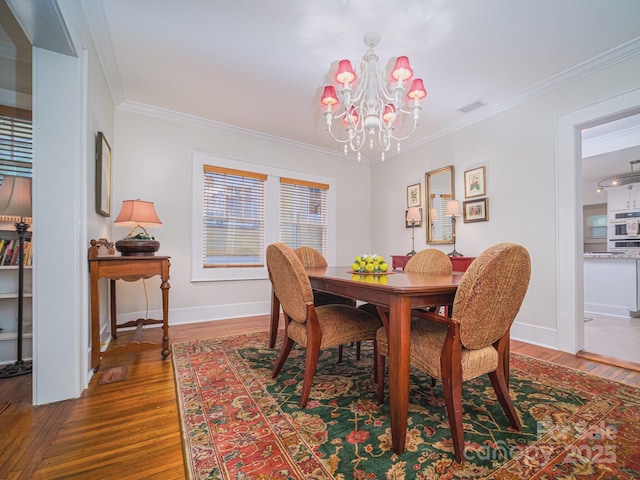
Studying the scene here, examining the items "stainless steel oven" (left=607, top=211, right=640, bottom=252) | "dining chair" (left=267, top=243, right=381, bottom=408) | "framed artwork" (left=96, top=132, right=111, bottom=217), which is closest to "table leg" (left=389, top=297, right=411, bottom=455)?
"dining chair" (left=267, top=243, right=381, bottom=408)

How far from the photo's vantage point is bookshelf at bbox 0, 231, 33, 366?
2193mm

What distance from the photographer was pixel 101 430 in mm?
1449

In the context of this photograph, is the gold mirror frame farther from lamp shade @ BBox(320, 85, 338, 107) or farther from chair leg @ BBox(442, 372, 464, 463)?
chair leg @ BBox(442, 372, 464, 463)

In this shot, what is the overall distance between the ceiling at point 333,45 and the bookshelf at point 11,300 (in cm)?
170

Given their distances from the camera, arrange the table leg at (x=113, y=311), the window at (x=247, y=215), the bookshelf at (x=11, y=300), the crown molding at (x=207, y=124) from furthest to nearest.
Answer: the window at (x=247, y=215) → the crown molding at (x=207, y=124) → the table leg at (x=113, y=311) → the bookshelf at (x=11, y=300)

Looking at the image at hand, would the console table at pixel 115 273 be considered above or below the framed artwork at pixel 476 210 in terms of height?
below

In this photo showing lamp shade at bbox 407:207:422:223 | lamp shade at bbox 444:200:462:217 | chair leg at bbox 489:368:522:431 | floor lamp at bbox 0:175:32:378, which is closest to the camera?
chair leg at bbox 489:368:522:431

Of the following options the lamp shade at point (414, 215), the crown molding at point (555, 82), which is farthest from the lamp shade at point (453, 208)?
the crown molding at point (555, 82)

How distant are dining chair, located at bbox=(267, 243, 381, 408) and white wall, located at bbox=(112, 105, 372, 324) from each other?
203cm

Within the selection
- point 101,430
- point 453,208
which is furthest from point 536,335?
point 101,430

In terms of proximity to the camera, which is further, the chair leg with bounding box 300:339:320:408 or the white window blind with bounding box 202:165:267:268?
the white window blind with bounding box 202:165:267:268

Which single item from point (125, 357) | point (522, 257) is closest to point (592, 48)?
point (522, 257)

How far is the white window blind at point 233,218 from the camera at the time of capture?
3.75 meters

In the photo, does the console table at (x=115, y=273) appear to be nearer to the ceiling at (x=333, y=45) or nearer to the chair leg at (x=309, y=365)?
the chair leg at (x=309, y=365)
